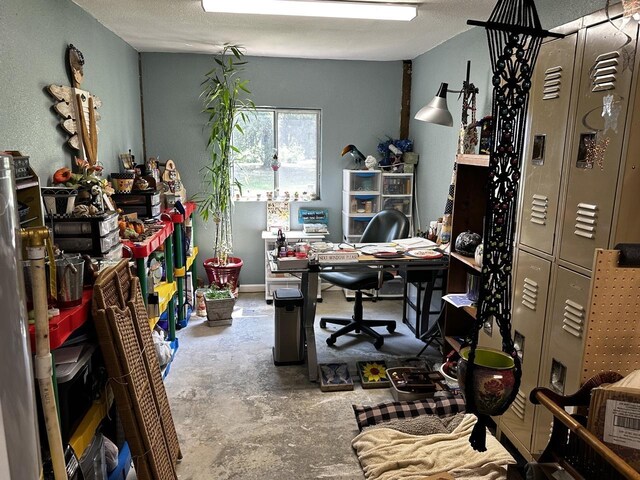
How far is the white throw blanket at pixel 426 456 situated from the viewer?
7.10 ft

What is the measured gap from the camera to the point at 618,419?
47.8 inches

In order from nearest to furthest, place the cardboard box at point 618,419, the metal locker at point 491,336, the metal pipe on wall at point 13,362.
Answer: the metal pipe on wall at point 13,362 → the cardboard box at point 618,419 → the metal locker at point 491,336

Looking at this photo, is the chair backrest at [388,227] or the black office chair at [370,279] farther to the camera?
the chair backrest at [388,227]

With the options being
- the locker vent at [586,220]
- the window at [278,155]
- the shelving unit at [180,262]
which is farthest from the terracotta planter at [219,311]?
the locker vent at [586,220]

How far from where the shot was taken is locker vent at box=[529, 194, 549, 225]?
211cm

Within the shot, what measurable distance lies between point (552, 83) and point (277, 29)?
230cm

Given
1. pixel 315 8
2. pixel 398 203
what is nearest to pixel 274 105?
pixel 398 203

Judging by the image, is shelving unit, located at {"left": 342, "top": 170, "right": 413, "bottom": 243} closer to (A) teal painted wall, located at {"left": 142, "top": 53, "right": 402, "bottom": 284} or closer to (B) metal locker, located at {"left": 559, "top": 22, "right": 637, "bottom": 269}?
(A) teal painted wall, located at {"left": 142, "top": 53, "right": 402, "bottom": 284}

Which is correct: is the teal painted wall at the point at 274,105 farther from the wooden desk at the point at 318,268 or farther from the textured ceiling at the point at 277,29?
the wooden desk at the point at 318,268

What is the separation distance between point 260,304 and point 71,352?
3.03m

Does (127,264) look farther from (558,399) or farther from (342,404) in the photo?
(558,399)

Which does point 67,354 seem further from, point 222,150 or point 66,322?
point 222,150

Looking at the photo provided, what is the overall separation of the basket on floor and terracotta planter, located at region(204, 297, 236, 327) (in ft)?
1.65

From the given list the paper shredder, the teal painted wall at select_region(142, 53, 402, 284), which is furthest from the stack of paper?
the teal painted wall at select_region(142, 53, 402, 284)
